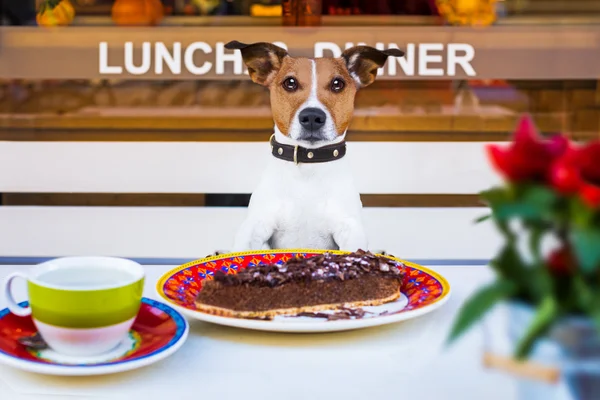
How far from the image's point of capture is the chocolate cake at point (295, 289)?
3.06ft

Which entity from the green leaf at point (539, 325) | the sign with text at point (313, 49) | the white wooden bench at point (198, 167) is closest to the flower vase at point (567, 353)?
the green leaf at point (539, 325)

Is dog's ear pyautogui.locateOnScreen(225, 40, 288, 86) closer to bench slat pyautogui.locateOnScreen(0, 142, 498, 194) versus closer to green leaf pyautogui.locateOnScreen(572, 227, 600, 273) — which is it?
green leaf pyautogui.locateOnScreen(572, 227, 600, 273)

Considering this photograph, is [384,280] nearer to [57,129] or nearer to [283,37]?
[283,37]

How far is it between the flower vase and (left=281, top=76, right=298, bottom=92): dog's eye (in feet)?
2.88

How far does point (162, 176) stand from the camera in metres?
2.93

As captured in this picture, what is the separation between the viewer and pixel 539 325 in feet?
1.78

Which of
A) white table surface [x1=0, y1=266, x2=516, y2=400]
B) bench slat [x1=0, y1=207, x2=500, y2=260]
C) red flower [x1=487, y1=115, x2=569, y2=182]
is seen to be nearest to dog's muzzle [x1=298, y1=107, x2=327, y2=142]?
white table surface [x1=0, y1=266, x2=516, y2=400]

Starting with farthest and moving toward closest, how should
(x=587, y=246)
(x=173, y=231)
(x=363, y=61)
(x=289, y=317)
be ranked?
1. (x=173, y=231)
2. (x=363, y=61)
3. (x=289, y=317)
4. (x=587, y=246)

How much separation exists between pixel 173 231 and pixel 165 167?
1.96 feet

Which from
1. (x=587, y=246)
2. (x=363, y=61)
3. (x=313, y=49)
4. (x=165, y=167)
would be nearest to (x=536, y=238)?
(x=587, y=246)

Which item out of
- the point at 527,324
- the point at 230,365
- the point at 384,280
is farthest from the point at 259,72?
the point at 527,324

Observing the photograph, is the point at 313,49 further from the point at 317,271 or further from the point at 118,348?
the point at 118,348

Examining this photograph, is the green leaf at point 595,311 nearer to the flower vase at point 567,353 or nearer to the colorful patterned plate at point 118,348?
the flower vase at point 567,353

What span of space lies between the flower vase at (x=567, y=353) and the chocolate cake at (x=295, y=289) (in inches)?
15.5
